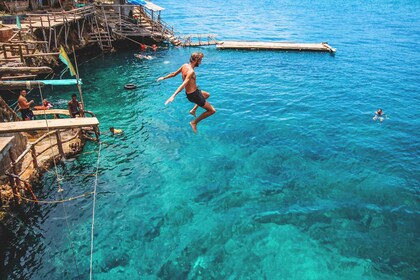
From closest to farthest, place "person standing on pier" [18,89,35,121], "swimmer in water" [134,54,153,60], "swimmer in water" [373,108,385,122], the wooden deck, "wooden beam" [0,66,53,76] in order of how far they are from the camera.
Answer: "wooden beam" [0,66,53,76]
"person standing on pier" [18,89,35,121]
"swimmer in water" [373,108,385,122]
"swimmer in water" [134,54,153,60]
the wooden deck

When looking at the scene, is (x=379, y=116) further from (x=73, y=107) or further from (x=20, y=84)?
(x=20, y=84)

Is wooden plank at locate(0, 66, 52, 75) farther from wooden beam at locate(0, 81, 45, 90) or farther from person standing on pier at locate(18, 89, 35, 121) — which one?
person standing on pier at locate(18, 89, 35, 121)

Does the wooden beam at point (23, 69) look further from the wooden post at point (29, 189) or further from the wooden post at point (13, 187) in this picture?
the wooden post at point (29, 189)

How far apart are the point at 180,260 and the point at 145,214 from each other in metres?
3.52

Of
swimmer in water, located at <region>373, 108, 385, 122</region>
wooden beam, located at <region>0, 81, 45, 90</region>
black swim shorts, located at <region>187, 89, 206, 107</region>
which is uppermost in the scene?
black swim shorts, located at <region>187, 89, 206, 107</region>

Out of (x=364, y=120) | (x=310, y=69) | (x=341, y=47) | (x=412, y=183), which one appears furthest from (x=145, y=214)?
(x=341, y=47)

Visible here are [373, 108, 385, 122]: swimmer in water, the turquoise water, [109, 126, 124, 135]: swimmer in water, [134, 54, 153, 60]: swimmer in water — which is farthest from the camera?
[134, 54, 153, 60]: swimmer in water

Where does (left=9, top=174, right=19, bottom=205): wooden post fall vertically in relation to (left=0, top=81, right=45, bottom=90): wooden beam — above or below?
below

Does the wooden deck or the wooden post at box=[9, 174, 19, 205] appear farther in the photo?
the wooden deck

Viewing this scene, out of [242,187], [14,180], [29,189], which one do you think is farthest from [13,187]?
[242,187]

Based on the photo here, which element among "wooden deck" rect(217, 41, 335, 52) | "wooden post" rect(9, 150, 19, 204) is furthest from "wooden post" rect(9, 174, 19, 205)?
"wooden deck" rect(217, 41, 335, 52)

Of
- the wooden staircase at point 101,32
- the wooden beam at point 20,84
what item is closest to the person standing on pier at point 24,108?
the wooden beam at point 20,84

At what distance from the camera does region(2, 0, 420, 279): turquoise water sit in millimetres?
13930

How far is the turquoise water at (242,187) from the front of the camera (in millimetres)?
13930
